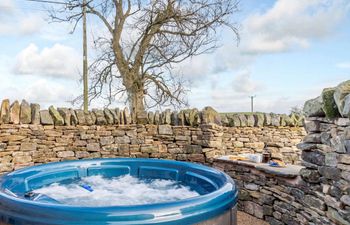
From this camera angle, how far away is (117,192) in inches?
170

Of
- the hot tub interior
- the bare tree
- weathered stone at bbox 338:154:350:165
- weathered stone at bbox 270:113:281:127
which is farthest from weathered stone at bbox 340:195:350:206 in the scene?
the bare tree

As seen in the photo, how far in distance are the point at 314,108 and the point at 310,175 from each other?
685 mm

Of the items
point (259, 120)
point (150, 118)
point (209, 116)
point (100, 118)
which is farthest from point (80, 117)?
point (259, 120)

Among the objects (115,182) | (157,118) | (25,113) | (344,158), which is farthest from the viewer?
(157,118)

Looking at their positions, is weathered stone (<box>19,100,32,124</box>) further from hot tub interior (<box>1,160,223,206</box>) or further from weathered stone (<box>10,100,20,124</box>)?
hot tub interior (<box>1,160,223,206</box>)

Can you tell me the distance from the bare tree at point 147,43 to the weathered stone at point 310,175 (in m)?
5.96

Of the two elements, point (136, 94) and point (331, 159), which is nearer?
point (331, 159)

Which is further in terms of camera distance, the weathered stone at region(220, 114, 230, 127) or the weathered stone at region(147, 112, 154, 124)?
the weathered stone at region(220, 114, 230, 127)

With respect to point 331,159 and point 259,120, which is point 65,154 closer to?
point 259,120

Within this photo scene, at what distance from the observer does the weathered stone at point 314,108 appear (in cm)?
332

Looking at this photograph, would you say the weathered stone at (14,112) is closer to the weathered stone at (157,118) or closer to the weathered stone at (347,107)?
the weathered stone at (157,118)

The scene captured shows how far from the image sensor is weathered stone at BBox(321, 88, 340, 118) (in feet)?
10.1

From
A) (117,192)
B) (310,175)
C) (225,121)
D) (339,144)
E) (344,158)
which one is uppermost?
(225,121)

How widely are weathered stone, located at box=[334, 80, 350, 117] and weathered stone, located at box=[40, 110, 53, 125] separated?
14.6 ft
